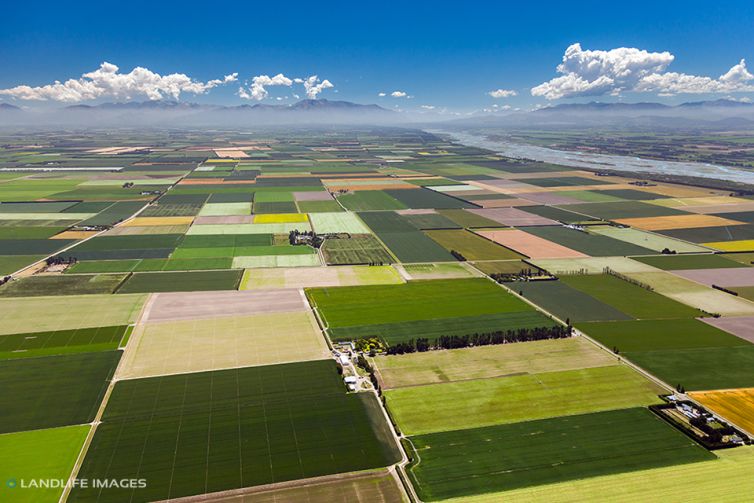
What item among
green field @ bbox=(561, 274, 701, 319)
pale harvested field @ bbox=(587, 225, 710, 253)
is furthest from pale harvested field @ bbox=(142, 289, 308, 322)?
pale harvested field @ bbox=(587, 225, 710, 253)

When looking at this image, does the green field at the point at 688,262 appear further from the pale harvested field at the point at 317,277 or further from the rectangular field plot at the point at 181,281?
the rectangular field plot at the point at 181,281

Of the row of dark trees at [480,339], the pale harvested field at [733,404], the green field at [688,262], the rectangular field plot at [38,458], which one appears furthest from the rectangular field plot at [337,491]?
the green field at [688,262]

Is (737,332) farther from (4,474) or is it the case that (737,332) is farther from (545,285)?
(4,474)

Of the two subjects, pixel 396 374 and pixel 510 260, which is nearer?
pixel 396 374

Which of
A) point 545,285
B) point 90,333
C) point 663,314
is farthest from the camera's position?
point 545,285

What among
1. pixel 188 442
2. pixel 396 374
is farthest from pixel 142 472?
pixel 396 374

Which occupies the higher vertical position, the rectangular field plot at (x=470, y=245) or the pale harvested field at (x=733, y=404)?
the rectangular field plot at (x=470, y=245)

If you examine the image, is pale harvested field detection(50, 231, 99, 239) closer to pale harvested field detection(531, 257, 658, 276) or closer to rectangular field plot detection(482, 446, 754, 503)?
pale harvested field detection(531, 257, 658, 276)
